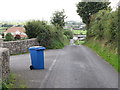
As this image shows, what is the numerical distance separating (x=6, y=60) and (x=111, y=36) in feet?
28.7

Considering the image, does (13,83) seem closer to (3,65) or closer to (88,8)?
→ (3,65)

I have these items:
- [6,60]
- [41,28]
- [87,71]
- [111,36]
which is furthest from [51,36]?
[6,60]

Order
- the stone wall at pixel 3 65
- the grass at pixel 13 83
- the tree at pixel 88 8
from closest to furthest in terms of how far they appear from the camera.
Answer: the grass at pixel 13 83
the stone wall at pixel 3 65
the tree at pixel 88 8

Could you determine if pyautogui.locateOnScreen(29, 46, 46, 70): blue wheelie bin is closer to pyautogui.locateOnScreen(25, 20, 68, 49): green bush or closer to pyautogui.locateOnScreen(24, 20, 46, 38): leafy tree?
pyautogui.locateOnScreen(25, 20, 68, 49): green bush

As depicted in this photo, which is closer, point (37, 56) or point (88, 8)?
point (37, 56)

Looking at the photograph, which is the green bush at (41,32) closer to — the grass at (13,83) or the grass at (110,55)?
the grass at (110,55)

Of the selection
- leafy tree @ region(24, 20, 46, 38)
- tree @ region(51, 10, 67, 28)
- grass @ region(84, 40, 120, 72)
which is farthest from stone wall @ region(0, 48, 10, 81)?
tree @ region(51, 10, 67, 28)

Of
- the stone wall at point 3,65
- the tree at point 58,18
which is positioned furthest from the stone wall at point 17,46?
the tree at point 58,18

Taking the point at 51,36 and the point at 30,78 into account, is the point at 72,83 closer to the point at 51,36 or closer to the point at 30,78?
the point at 30,78

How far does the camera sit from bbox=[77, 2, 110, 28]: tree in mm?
33106

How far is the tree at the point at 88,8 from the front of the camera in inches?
1303

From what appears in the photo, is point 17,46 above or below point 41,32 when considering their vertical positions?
below

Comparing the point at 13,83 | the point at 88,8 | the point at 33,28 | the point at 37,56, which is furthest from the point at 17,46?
the point at 88,8

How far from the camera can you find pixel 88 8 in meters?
33.6
